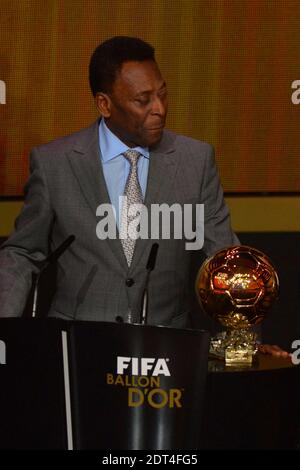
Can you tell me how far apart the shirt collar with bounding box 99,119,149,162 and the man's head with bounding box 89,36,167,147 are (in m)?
0.02

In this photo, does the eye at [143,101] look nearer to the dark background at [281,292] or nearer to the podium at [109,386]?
the dark background at [281,292]

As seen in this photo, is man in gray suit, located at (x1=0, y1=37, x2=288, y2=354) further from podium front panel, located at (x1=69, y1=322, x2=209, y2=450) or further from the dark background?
podium front panel, located at (x1=69, y1=322, x2=209, y2=450)

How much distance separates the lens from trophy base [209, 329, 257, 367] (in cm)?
299

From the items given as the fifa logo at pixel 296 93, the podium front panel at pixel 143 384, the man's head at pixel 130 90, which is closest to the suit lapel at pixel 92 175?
the man's head at pixel 130 90

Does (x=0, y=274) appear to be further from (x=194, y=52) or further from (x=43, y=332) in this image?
(x=194, y=52)

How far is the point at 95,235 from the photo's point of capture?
12.2ft

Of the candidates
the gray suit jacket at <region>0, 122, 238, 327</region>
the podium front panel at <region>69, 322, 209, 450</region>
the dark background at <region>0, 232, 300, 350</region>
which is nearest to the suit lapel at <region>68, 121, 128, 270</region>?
the gray suit jacket at <region>0, 122, 238, 327</region>

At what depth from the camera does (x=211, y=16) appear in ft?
14.2

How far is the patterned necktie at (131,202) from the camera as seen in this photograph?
3.77 meters

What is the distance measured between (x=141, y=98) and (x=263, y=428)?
1.27 metres

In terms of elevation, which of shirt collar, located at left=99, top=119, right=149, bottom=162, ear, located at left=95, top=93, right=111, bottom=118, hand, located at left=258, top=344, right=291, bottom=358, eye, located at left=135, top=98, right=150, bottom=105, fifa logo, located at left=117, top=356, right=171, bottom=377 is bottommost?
hand, located at left=258, top=344, right=291, bottom=358

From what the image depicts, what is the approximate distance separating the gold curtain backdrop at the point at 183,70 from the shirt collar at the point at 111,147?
0.46 meters

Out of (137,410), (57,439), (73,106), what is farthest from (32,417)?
(73,106)

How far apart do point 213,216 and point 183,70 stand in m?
0.77
